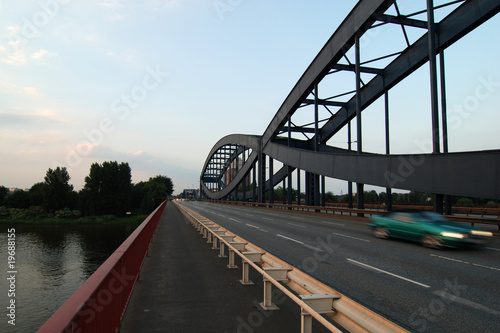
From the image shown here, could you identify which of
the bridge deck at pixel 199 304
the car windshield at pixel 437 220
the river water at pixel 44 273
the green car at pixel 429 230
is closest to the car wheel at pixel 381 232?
the green car at pixel 429 230

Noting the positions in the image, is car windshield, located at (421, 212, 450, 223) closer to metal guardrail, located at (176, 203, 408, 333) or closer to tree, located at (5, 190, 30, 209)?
metal guardrail, located at (176, 203, 408, 333)

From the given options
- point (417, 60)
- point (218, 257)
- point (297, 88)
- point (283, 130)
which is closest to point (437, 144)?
point (417, 60)

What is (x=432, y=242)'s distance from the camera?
11.3 metres

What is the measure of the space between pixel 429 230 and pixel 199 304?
372 inches

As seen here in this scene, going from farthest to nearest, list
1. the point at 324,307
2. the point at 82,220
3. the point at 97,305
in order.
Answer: the point at 82,220
the point at 324,307
the point at 97,305

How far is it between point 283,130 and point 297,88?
8.84m

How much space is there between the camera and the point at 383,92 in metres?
29.2

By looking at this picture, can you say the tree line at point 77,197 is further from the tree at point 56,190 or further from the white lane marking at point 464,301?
the white lane marking at point 464,301

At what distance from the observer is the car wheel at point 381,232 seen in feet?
44.4

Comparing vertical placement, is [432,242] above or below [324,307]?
below

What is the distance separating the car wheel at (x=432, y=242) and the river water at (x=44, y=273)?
18.6m

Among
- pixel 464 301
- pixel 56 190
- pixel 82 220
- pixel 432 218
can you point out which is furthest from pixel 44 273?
pixel 56 190

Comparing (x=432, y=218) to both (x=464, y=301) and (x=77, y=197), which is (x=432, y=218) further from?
(x=77, y=197)

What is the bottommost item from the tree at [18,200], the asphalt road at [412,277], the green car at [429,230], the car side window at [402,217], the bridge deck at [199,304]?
the tree at [18,200]
